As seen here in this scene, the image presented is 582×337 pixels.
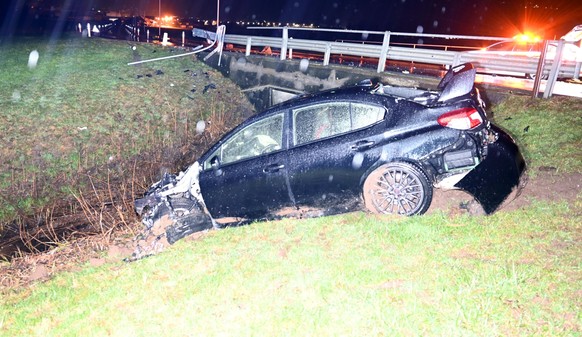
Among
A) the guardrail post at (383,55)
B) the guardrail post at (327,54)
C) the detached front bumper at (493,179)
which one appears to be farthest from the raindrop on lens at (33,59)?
the detached front bumper at (493,179)

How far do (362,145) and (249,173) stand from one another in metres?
1.54

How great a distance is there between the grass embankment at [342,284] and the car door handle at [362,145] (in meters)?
0.83

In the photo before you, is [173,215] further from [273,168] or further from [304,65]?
[304,65]

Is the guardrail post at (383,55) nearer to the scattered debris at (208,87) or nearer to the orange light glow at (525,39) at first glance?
the orange light glow at (525,39)

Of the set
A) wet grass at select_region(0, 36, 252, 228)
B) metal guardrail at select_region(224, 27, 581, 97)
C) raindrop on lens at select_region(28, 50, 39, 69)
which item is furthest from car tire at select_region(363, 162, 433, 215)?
raindrop on lens at select_region(28, 50, 39, 69)

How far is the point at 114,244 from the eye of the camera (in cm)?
688

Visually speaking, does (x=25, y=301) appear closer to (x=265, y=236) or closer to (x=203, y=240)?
(x=203, y=240)

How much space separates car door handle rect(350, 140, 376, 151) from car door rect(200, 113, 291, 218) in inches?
35.5

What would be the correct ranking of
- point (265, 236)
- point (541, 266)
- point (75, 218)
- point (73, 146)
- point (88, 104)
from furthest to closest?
point (88, 104) → point (73, 146) → point (75, 218) → point (265, 236) → point (541, 266)

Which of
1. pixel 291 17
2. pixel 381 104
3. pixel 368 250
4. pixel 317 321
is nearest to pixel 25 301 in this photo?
pixel 317 321

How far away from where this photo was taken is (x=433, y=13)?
43.4 metres

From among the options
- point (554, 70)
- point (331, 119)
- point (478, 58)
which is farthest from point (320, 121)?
point (478, 58)

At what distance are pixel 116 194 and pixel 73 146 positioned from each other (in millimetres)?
2395

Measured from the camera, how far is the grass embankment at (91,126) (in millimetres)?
10281
